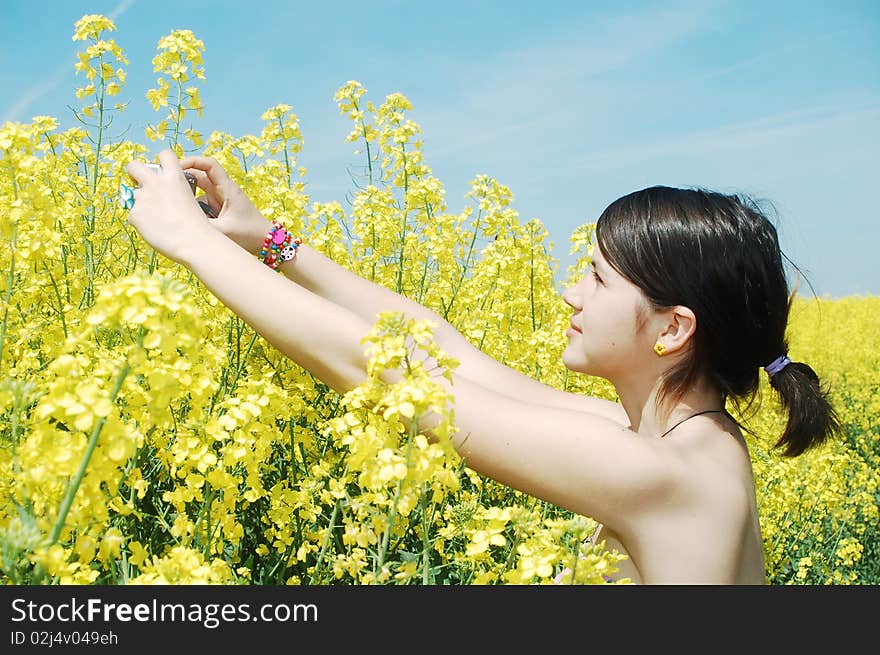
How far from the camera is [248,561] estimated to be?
2271 millimetres

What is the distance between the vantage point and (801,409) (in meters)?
2.05

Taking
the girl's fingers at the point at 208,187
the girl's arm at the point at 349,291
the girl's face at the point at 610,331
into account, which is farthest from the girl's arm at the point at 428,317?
the girl's face at the point at 610,331

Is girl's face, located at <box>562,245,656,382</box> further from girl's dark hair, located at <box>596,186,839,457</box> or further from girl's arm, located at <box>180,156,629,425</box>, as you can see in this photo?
girl's arm, located at <box>180,156,629,425</box>

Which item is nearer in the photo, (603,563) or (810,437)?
(603,563)

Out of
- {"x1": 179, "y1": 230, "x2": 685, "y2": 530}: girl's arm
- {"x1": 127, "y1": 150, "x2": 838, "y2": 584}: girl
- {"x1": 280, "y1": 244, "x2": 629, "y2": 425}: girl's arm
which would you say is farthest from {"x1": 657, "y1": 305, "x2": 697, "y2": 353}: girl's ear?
{"x1": 280, "y1": 244, "x2": 629, "y2": 425}: girl's arm

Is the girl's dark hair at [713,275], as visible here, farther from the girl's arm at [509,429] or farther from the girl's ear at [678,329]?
the girl's arm at [509,429]

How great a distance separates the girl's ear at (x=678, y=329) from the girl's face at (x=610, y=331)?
33mm

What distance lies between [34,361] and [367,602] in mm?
1490

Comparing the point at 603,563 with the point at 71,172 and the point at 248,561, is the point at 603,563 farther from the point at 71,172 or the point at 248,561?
the point at 71,172

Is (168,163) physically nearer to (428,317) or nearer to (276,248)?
(276,248)

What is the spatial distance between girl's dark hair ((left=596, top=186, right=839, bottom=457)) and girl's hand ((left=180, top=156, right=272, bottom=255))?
2.84ft

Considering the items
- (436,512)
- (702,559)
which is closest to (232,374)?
(436,512)

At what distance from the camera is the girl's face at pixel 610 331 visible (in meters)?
1.88

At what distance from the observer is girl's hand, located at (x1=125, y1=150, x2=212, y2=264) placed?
67.4 inches
